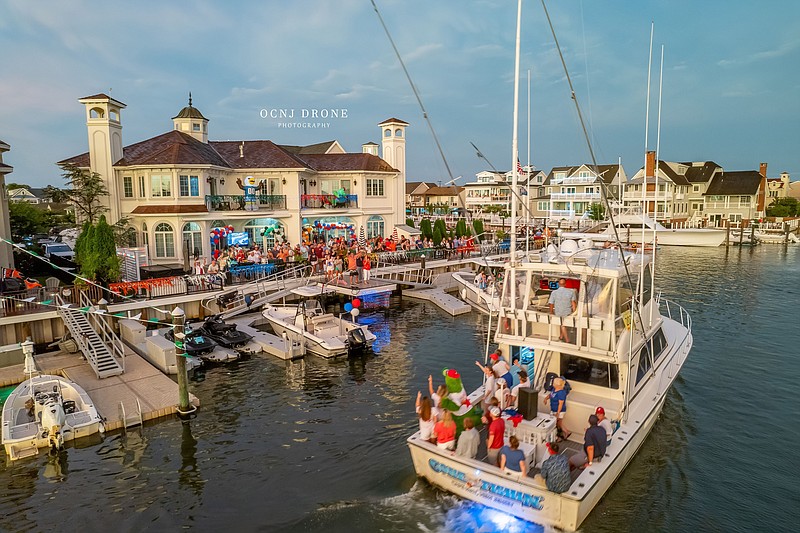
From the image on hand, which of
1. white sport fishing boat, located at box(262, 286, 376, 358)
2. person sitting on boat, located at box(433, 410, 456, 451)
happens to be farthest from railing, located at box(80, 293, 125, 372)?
person sitting on boat, located at box(433, 410, 456, 451)

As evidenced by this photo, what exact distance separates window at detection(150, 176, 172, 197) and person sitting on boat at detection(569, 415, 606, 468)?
2987 centimetres

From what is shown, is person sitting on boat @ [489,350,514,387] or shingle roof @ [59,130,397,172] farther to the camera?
shingle roof @ [59,130,397,172]

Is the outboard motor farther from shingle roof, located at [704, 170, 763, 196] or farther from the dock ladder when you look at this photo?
shingle roof, located at [704, 170, 763, 196]

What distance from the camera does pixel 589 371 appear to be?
1319 cm

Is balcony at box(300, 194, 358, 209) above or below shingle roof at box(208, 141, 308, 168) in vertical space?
below

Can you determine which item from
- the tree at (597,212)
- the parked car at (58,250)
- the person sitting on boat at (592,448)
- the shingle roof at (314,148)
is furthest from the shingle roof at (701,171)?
the person sitting on boat at (592,448)

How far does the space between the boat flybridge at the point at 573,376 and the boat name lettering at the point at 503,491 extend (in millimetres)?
19

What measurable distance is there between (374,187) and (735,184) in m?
73.3

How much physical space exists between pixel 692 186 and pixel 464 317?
79832 millimetres

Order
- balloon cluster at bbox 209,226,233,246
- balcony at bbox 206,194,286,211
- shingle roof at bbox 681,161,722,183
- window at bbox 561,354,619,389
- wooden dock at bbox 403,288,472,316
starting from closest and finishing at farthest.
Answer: window at bbox 561,354,619,389, wooden dock at bbox 403,288,472,316, balloon cluster at bbox 209,226,233,246, balcony at bbox 206,194,286,211, shingle roof at bbox 681,161,722,183

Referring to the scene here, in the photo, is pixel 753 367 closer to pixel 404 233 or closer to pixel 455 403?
pixel 455 403

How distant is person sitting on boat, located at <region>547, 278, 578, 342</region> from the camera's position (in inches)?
479

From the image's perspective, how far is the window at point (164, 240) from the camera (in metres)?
32.7

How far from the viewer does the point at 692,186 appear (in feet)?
302
